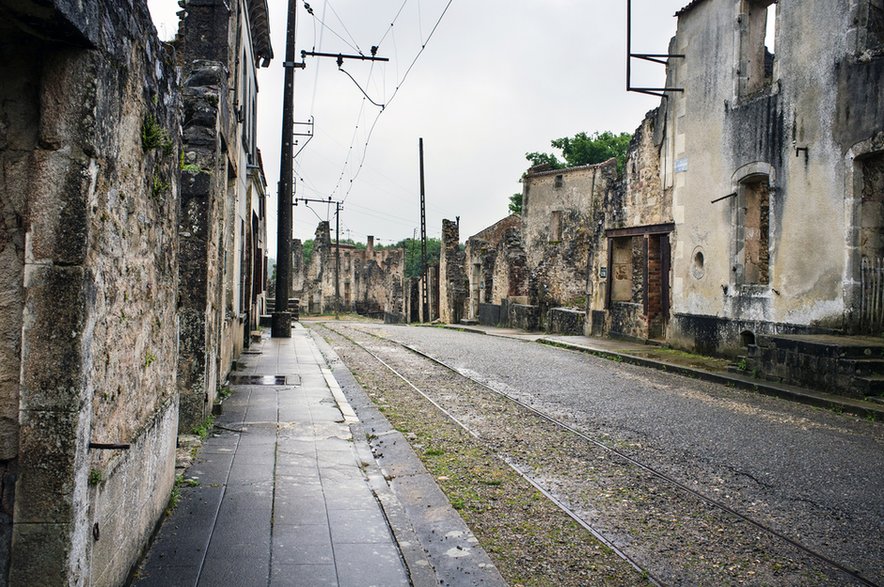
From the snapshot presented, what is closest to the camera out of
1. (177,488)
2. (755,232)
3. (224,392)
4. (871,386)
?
(177,488)

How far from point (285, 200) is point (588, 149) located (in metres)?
38.6

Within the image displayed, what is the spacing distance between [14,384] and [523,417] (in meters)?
7.01

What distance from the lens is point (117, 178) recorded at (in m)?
3.53

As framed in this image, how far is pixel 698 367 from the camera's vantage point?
1414cm

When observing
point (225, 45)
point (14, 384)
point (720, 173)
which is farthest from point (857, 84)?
point (14, 384)

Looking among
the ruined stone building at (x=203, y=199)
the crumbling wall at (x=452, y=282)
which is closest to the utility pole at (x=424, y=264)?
the crumbling wall at (x=452, y=282)

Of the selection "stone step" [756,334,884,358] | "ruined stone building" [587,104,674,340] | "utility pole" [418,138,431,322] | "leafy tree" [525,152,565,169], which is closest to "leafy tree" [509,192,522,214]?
"leafy tree" [525,152,565,169]

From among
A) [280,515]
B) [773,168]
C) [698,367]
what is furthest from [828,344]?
[280,515]

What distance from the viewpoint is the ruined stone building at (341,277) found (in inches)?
2313

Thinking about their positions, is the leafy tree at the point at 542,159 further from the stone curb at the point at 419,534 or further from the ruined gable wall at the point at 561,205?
the stone curb at the point at 419,534

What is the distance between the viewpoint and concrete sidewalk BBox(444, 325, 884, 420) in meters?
10.0

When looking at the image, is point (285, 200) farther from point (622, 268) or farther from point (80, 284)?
point (80, 284)

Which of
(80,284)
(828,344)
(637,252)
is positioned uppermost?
(637,252)

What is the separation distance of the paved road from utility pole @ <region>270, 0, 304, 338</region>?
8.33 meters
